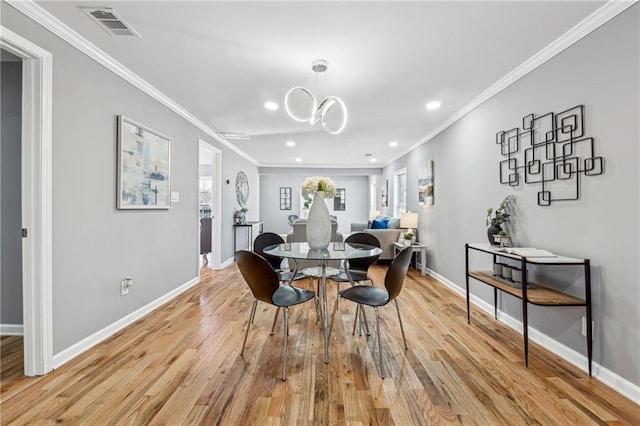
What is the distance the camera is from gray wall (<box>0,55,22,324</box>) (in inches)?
104

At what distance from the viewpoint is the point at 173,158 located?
153 inches

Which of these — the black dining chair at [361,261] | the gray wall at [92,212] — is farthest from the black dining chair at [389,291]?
the gray wall at [92,212]

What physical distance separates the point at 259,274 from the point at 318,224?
0.78 metres

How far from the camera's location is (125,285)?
294 cm

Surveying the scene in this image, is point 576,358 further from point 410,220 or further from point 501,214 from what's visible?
point 410,220

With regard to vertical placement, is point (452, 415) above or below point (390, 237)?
below

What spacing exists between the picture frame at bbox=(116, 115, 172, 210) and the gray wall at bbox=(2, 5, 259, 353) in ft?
0.27

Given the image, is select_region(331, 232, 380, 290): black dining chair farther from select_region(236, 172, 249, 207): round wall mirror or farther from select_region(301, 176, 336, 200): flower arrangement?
select_region(236, 172, 249, 207): round wall mirror

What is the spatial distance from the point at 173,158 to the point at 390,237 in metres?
4.02

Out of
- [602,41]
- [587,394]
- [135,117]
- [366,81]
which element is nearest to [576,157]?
[602,41]

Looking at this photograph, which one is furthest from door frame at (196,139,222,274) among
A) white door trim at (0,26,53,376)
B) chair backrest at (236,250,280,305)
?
chair backrest at (236,250,280,305)

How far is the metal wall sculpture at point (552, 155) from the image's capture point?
2.19 metres

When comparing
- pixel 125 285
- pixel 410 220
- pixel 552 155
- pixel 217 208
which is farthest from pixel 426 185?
pixel 125 285

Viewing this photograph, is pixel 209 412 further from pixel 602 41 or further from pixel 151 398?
pixel 602 41
